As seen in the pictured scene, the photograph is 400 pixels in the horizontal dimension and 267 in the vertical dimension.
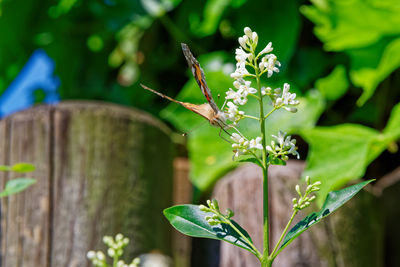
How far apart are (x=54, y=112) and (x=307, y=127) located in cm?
62

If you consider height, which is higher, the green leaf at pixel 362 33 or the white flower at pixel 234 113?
the green leaf at pixel 362 33

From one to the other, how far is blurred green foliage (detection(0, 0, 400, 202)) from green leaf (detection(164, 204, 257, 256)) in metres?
0.62

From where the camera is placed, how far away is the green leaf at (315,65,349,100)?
1.46 metres

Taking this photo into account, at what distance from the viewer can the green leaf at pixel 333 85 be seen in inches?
57.5

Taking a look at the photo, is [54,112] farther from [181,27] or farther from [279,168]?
[181,27]

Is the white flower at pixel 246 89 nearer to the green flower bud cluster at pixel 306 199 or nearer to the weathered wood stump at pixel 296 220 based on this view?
the green flower bud cluster at pixel 306 199

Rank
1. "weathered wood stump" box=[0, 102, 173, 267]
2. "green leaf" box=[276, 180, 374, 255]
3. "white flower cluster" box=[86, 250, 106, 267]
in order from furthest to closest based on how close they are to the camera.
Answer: "weathered wood stump" box=[0, 102, 173, 267] < "white flower cluster" box=[86, 250, 106, 267] < "green leaf" box=[276, 180, 374, 255]

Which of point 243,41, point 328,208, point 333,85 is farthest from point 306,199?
point 333,85

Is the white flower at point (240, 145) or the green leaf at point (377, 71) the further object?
the green leaf at point (377, 71)

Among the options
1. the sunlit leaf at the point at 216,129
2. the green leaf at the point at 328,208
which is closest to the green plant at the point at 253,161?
the green leaf at the point at 328,208

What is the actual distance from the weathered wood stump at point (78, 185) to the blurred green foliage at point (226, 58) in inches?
8.5

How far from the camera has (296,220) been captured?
1138 millimetres

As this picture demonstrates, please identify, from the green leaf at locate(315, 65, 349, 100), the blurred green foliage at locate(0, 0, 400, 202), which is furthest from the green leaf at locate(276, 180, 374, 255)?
the green leaf at locate(315, 65, 349, 100)

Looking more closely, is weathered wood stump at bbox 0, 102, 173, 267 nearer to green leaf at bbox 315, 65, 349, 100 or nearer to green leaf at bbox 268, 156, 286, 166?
green leaf at bbox 315, 65, 349, 100
